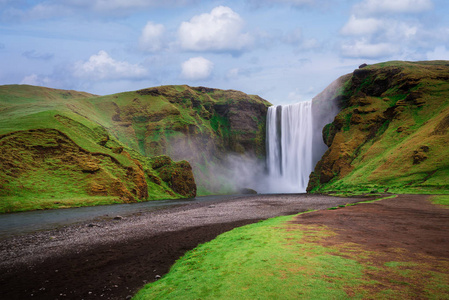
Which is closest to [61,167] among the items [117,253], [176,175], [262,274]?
[176,175]

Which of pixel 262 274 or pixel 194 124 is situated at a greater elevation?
pixel 194 124

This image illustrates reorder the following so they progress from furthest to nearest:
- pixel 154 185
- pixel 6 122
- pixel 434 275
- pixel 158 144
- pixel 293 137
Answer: pixel 158 144 → pixel 293 137 → pixel 154 185 → pixel 6 122 → pixel 434 275

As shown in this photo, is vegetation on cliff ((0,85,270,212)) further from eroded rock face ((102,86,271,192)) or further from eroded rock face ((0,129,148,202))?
eroded rock face ((102,86,271,192))

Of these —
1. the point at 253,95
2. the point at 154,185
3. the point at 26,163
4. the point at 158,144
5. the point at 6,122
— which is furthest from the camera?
the point at 253,95

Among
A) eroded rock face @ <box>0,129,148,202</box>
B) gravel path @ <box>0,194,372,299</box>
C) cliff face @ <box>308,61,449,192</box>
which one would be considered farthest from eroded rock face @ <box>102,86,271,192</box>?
gravel path @ <box>0,194,372,299</box>

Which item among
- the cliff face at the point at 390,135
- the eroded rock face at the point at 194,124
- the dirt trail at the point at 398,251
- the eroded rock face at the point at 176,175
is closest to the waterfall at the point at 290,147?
the cliff face at the point at 390,135

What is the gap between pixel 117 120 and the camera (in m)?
122

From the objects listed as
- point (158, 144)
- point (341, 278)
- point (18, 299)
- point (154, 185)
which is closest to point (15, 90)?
point (158, 144)

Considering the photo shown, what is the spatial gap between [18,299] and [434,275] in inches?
501

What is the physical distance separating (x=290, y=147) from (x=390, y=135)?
4725 centimetres

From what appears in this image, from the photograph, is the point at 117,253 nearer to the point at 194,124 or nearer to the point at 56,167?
the point at 56,167

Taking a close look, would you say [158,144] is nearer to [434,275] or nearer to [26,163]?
[26,163]

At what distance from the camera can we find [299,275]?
6836 millimetres

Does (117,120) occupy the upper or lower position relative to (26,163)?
upper
